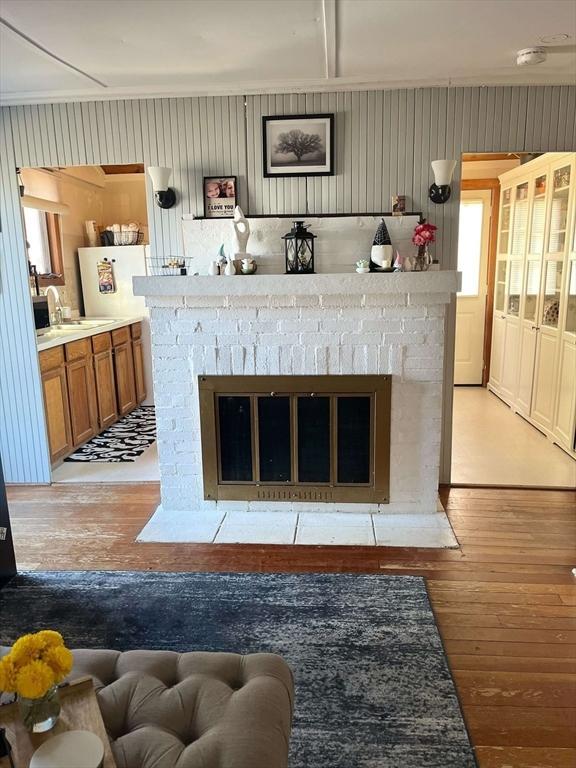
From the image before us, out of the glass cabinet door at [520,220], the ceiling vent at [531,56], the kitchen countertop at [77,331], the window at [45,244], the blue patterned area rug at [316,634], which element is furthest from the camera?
the glass cabinet door at [520,220]

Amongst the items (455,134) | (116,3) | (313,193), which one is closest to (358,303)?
(313,193)

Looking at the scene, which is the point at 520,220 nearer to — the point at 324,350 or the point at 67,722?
the point at 324,350

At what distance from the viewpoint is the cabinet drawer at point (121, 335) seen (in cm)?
533

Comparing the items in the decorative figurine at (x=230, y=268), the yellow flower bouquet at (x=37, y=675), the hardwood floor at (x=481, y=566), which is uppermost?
the decorative figurine at (x=230, y=268)

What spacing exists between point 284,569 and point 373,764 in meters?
1.18

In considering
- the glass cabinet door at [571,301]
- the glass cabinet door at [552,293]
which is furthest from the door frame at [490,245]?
the glass cabinet door at [571,301]

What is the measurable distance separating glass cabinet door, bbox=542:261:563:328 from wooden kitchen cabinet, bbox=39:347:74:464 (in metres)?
3.85

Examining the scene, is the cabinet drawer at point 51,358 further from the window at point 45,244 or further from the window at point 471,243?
the window at point 471,243

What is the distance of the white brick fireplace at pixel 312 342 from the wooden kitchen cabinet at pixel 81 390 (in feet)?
4.36

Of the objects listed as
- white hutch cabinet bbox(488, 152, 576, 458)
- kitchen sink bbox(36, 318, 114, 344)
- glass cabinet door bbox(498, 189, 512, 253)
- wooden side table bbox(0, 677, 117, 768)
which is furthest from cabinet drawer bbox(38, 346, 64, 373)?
glass cabinet door bbox(498, 189, 512, 253)

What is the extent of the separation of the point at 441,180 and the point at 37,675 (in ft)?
10.3

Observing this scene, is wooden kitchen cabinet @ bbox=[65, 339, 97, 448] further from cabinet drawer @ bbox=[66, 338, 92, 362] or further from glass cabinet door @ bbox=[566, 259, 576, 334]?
glass cabinet door @ bbox=[566, 259, 576, 334]

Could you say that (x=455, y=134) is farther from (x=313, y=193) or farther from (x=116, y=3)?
(x=116, y=3)

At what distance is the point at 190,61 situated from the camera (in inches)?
118
